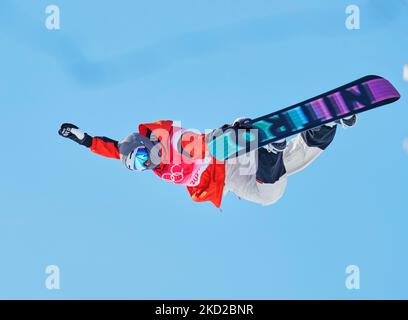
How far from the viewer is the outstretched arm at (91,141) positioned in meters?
5.74

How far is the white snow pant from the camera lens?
6039 millimetres

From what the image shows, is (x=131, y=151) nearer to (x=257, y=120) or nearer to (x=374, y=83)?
(x=257, y=120)

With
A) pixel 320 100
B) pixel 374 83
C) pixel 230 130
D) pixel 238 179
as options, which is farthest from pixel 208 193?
pixel 374 83

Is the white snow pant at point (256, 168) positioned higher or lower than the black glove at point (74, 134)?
lower

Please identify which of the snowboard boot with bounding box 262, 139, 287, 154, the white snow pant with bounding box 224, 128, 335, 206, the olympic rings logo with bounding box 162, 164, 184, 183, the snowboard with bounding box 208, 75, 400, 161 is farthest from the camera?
the white snow pant with bounding box 224, 128, 335, 206

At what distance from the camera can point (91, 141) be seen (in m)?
5.79

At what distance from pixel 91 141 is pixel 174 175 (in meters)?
0.75

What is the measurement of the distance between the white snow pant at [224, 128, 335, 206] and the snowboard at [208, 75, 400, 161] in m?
0.41

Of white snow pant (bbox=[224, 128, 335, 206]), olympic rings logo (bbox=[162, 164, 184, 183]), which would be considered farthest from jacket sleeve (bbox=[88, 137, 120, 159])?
white snow pant (bbox=[224, 128, 335, 206])

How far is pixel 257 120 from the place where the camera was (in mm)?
5625

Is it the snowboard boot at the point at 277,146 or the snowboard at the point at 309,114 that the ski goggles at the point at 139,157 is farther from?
the snowboard boot at the point at 277,146

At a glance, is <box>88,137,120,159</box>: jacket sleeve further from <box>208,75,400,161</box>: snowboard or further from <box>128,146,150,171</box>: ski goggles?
<box>208,75,400,161</box>: snowboard

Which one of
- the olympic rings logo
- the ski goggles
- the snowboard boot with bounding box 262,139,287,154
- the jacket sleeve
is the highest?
the jacket sleeve

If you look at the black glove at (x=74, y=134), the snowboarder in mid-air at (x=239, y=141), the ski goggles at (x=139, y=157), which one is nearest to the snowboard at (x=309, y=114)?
the snowboarder in mid-air at (x=239, y=141)
